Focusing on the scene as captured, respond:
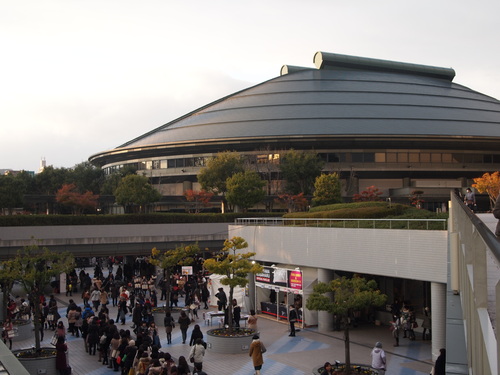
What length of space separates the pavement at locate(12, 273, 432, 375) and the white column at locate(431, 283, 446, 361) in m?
0.77

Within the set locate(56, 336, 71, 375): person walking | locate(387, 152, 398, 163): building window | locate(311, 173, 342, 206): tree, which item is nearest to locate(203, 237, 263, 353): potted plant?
locate(56, 336, 71, 375): person walking

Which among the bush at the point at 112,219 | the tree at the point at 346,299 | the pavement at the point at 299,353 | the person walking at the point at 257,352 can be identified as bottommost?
the pavement at the point at 299,353

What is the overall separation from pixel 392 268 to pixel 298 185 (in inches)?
1694

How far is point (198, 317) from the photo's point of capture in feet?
112

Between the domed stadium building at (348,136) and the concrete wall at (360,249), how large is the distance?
36534 mm

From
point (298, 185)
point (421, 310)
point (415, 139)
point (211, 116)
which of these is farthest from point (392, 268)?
point (211, 116)

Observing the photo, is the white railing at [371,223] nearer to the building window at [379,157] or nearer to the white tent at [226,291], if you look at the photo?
the white tent at [226,291]

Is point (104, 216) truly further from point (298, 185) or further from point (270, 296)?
point (298, 185)

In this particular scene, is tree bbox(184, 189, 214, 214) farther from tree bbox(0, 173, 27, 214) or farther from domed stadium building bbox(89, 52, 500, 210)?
tree bbox(0, 173, 27, 214)

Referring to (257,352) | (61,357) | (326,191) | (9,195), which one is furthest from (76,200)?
(257,352)

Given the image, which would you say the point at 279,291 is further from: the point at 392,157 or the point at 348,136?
the point at 392,157

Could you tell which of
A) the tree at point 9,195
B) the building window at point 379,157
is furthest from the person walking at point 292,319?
the building window at point 379,157

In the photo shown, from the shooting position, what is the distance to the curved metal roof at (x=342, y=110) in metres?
79.3

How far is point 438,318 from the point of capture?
23.2 m
